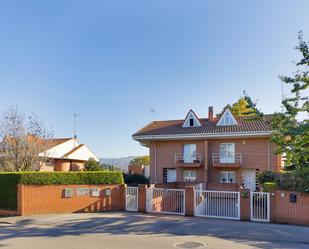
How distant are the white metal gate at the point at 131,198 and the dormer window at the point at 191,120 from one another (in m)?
15.5

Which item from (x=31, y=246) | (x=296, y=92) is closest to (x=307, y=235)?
(x=296, y=92)

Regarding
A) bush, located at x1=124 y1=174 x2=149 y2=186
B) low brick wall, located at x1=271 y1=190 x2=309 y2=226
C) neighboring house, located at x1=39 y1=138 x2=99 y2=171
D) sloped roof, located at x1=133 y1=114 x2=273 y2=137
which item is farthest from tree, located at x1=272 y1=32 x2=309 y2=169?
neighboring house, located at x1=39 y1=138 x2=99 y2=171

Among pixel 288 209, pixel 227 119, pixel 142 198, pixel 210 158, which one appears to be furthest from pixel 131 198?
pixel 227 119

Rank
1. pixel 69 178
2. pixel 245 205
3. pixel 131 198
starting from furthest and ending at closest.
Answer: pixel 131 198 < pixel 69 178 < pixel 245 205

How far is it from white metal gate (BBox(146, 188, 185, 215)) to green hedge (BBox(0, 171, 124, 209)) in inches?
81.6

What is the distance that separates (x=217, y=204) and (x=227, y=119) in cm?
1547

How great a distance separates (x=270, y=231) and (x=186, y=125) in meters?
20.4

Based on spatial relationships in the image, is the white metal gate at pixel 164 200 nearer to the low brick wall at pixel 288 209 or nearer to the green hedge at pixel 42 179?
the green hedge at pixel 42 179

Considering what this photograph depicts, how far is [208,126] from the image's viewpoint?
3150 centimetres

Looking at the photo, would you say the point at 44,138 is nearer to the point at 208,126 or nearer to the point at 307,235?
the point at 208,126

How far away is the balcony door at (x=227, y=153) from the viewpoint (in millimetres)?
29812

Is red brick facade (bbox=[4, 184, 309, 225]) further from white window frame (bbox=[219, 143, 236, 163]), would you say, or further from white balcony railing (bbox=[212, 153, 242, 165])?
white window frame (bbox=[219, 143, 236, 163])

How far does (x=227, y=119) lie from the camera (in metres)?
30.7

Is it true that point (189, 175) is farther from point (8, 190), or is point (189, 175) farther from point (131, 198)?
point (8, 190)
